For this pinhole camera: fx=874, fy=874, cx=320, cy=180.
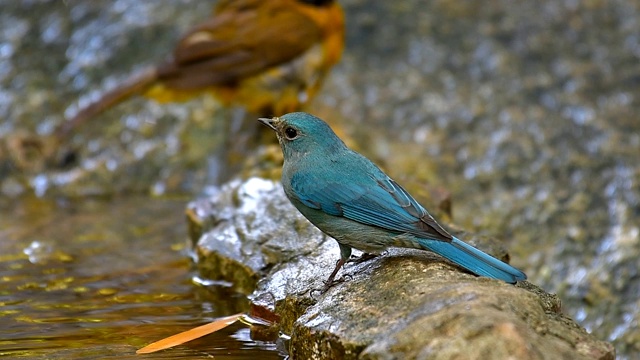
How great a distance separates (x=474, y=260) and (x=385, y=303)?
427 millimetres

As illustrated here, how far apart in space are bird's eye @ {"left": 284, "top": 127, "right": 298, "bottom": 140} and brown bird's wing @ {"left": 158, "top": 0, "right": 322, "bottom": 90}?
3.05m

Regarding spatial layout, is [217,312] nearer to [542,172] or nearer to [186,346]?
[186,346]

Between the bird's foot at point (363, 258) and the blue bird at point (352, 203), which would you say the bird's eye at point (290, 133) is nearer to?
the blue bird at point (352, 203)

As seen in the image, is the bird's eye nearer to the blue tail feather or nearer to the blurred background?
the blue tail feather

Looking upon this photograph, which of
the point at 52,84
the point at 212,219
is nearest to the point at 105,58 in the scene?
the point at 52,84

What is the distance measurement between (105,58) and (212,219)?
372 cm

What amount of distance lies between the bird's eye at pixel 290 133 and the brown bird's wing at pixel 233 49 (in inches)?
120

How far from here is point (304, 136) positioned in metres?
3.82

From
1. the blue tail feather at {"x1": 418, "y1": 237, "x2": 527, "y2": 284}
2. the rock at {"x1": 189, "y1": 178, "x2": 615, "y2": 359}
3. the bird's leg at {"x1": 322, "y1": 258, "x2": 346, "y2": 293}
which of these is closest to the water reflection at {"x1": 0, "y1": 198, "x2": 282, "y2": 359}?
the rock at {"x1": 189, "y1": 178, "x2": 615, "y2": 359}

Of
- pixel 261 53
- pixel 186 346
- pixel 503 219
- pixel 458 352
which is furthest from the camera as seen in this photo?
pixel 261 53

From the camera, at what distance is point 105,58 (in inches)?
315

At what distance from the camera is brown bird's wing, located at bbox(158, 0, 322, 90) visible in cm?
680

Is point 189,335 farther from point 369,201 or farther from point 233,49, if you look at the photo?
point 233,49

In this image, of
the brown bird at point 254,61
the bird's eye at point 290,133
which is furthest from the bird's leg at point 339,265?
the brown bird at point 254,61
